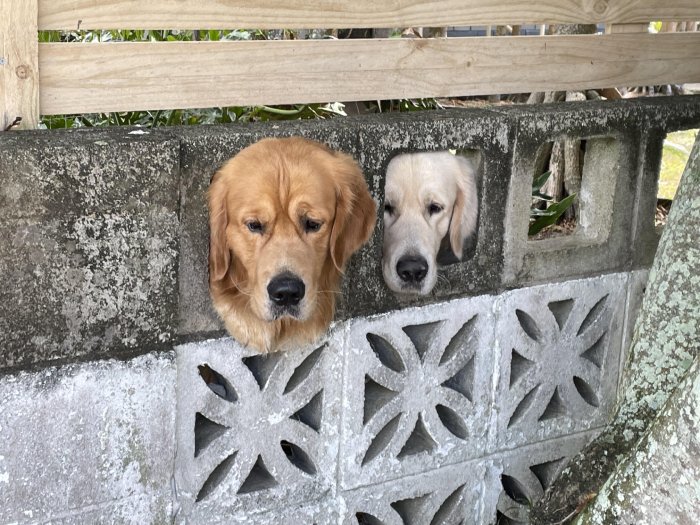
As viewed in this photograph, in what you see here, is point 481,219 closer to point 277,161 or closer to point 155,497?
point 277,161

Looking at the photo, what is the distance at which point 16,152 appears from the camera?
305cm

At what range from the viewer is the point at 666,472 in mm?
2646

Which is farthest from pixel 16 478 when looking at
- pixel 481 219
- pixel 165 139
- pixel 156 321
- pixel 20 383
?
pixel 481 219

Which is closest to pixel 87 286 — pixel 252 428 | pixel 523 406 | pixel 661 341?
pixel 252 428

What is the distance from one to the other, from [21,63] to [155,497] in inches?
63.6

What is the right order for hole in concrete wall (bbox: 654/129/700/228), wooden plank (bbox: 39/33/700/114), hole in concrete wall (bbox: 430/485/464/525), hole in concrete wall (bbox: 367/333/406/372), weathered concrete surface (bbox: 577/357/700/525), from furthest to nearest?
1. hole in concrete wall (bbox: 654/129/700/228)
2. hole in concrete wall (bbox: 430/485/464/525)
3. hole in concrete wall (bbox: 367/333/406/372)
4. wooden plank (bbox: 39/33/700/114)
5. weathered concrete surface (bbox: 577/357/700/525)

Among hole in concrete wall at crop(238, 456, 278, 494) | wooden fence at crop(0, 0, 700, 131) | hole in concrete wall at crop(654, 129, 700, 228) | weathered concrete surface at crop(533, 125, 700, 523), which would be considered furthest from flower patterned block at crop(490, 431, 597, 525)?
hole in concrete wall at crop(654, 129, 700, 228)

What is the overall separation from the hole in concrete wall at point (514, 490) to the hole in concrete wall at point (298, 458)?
1.13 metres

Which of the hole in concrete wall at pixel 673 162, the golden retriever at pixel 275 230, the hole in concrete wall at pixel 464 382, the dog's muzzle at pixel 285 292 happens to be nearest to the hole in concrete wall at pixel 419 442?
the hole in concrete wall at pixel 464 382

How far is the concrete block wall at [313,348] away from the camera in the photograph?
322cm

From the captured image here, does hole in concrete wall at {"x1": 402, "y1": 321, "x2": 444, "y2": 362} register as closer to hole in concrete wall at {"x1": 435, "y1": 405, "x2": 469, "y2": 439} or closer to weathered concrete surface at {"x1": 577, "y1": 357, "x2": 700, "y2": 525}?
hole in concrete wall at {"x1": 435, "y1": 405, "x2": 469, "y2": 439}

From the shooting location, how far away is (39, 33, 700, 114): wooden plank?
11.0 feet

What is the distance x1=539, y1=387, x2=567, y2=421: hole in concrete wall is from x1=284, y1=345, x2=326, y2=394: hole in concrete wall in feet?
4.48

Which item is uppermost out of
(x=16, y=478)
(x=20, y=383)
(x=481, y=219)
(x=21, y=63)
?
(x=21, y=63)
